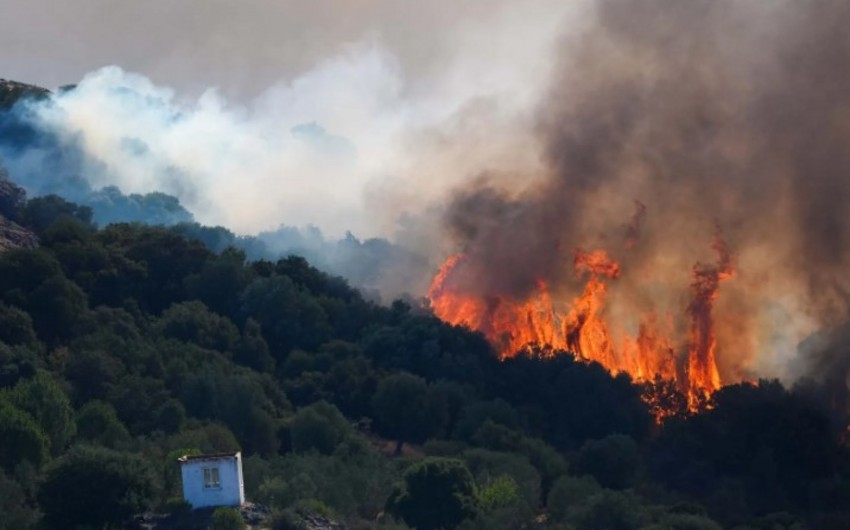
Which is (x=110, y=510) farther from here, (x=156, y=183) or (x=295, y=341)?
(x=156, y=183)

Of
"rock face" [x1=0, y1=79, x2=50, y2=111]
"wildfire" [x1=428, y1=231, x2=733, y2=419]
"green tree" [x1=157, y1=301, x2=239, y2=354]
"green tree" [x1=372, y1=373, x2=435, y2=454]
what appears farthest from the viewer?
"rock face" [x1=0, y1=79, x2=50, y2=111]

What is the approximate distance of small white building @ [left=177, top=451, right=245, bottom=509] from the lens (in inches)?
3354

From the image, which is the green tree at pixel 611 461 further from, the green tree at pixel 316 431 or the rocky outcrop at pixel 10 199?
the rocky outcrop at pixel 10 199

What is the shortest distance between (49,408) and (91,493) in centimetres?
1361

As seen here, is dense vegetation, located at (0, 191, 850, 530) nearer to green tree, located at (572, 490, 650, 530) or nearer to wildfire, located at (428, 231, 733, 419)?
green tree, located at (572, 490, 650, 530)

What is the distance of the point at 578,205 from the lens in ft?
412

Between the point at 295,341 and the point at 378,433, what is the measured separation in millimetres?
12539

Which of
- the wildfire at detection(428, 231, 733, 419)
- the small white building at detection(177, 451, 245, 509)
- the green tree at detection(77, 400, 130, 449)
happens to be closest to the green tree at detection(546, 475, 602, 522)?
the small white building at detection(177, 451, 245, 509)

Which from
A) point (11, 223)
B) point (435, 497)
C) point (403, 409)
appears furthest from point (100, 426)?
point (11, 223)

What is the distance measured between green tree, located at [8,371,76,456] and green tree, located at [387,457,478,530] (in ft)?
50.7

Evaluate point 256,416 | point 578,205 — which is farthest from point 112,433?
point 578,205

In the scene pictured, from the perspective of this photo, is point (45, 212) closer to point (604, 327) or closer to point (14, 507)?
point (604, 327)

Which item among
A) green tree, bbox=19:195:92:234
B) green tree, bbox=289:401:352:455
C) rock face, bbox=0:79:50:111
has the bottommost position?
green tree, bbox=289:401:352:455

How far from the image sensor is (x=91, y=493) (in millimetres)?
82688
